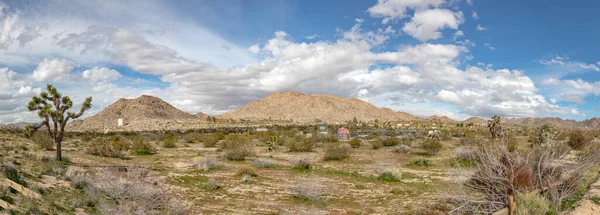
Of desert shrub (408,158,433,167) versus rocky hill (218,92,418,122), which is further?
rocky hill (218,92,418,122)

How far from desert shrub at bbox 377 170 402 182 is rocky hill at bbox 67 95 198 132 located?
2928 inches

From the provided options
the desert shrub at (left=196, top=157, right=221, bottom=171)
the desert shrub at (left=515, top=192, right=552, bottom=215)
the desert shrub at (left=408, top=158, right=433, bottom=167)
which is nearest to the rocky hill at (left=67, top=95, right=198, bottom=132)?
the desert shrub at (left=196, top=157, right=221, bottom=171)

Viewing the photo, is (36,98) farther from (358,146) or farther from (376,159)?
(358,146)

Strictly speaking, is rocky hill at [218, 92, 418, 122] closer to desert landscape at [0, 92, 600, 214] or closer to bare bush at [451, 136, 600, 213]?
desert landscape at [0, 92, 600, 214]

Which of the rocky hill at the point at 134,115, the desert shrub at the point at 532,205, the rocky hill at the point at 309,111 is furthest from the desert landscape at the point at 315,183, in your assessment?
the rocky hill at the point at 309,111

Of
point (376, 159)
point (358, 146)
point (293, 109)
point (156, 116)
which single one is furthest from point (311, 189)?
point (293, 109)

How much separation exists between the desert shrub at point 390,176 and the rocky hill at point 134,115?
7436 centimetres

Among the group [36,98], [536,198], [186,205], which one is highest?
[36,98]

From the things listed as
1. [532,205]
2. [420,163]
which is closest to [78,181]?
[532,205]

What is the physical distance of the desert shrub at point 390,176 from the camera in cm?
2043

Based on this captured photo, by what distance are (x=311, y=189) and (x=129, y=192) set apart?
6.93 m

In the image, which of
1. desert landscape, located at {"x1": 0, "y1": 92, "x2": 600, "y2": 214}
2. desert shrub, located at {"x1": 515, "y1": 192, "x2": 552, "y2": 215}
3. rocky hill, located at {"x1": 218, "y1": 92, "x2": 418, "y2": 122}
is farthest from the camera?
rocky hill, located at {"x1": 218, "y1": 92, "x2": 418, "y2": 122}

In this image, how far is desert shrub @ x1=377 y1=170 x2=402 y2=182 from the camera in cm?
2043

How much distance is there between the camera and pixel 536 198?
8578mm
